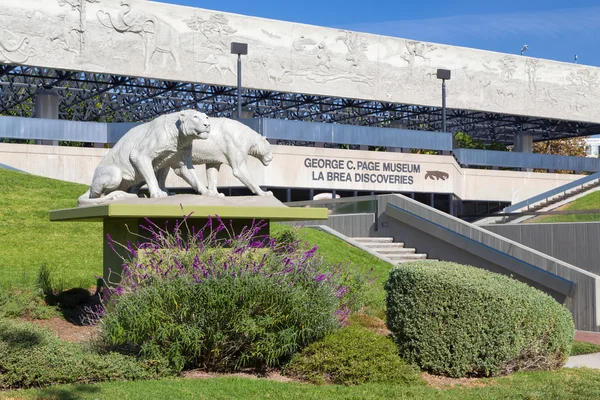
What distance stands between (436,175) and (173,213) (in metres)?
26.7

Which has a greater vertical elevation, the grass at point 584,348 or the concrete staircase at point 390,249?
the concrete staircase at point 390,249

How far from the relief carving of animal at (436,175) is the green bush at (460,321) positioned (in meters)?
26.4

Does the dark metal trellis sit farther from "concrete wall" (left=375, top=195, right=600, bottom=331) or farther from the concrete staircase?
"concrete wall" (left=375, top=195, right=600, bottom=331)

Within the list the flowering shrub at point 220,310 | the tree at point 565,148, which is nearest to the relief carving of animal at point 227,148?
the flowering shrub at point 220,310

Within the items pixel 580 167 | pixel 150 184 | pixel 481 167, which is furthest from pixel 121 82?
pixel 150 184

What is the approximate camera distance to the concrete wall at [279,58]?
33594mm

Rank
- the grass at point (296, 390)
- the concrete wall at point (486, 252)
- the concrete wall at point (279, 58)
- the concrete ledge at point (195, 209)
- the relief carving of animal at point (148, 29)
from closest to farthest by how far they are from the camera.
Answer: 1. the grass at point (296, 390)
2. the concrete ledge at point (195, 209)
3. the concrete wall at point (486, 252)
4. the concrete wall at point (279, 58)
5. the relief carving of animal at point (148, 29)

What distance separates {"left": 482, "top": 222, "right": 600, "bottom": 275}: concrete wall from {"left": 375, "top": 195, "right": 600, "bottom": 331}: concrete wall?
185 cm

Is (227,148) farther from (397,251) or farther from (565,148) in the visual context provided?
(565,148)

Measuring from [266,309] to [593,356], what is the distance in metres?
6.10

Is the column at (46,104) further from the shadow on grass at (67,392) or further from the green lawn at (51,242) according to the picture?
the shadow on grass at (67,392)

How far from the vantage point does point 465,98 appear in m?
44.3

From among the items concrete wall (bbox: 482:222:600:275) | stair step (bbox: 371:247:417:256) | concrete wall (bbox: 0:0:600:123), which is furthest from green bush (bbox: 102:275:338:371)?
concrete wall (bbox: 0:0:600:123)

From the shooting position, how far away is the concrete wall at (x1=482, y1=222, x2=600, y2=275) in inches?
768
